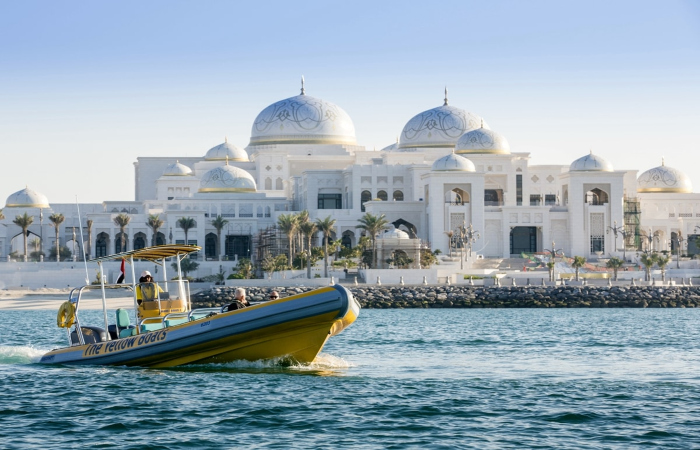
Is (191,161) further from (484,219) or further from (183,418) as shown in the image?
(183,418)

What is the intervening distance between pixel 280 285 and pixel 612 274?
2098 centimetres

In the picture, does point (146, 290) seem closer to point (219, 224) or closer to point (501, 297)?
point (501, 297)

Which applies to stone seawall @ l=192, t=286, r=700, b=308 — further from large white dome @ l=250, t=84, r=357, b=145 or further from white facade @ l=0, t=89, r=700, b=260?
large white dome @ l=250, t=84, r=357, b=145

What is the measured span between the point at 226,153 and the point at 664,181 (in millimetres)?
37417

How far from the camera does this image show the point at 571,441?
60.6ft

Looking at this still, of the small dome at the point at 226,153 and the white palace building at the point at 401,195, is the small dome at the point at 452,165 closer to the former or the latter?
the white palace building at the point at 401,195

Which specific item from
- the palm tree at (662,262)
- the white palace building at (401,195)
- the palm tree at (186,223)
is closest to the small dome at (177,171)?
the white palace building at (401,195)

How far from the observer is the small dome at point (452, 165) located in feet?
277

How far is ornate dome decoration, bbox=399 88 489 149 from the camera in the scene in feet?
326

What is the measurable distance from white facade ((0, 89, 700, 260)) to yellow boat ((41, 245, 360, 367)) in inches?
2040

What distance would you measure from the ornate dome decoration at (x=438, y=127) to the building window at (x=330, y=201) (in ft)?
34.5

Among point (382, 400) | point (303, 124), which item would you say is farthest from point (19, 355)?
point (303, 124)

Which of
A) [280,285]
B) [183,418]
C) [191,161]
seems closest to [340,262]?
[280,285]

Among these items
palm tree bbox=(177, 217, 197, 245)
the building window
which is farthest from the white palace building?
palm tree bbox=(177, 217, 197, 245)
